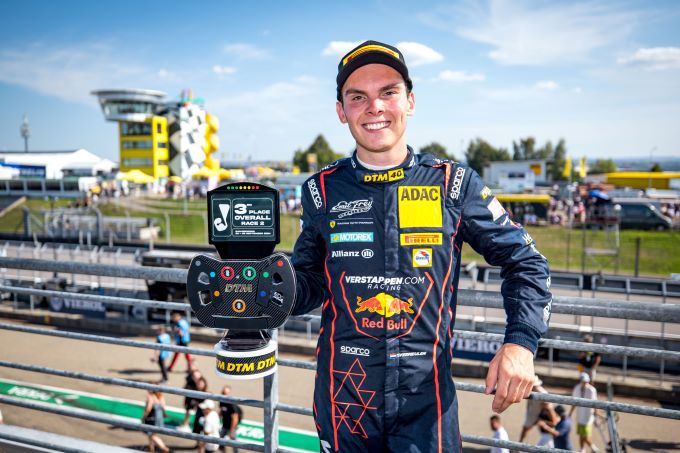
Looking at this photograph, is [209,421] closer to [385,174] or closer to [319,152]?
[385,174]

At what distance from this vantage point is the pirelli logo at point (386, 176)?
1853 millimetres

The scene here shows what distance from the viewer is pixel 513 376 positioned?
1.55 m

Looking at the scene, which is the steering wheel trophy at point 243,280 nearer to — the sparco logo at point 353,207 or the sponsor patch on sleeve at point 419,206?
the sparco logo at point 353,207

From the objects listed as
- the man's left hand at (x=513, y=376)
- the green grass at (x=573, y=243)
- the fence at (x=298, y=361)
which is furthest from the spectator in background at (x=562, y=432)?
the green grass at (x=573, y=243)

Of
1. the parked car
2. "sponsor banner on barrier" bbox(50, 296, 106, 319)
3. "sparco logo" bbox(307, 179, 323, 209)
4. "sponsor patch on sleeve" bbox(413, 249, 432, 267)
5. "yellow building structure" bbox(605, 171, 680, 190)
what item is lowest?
"sponsor banner on barrier" bbox(50, 296, 106, 319)

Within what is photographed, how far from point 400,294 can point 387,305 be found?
6 centimetres

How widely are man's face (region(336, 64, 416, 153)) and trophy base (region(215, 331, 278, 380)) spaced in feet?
2.66

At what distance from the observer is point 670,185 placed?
4756 centimetres

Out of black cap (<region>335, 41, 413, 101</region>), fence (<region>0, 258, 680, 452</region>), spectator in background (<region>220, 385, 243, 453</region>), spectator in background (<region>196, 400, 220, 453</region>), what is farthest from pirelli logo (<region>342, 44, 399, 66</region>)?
spectator in background (<region>220, 385, 243, 453</region>)

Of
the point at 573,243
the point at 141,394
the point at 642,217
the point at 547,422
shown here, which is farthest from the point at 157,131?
the point at 547,422

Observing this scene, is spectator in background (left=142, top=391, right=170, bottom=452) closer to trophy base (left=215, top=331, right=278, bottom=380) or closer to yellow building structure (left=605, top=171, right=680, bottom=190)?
trophy base (left=215, top=331, right=278, bottom=380)

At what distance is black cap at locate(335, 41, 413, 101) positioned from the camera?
1.82 meters

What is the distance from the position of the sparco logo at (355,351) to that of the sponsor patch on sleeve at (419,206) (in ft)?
1.49

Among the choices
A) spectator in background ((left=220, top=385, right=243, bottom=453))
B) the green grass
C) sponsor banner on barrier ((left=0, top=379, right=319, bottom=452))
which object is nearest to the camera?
spectator in background ((left=220, top=385, right=243, bottom=453))
